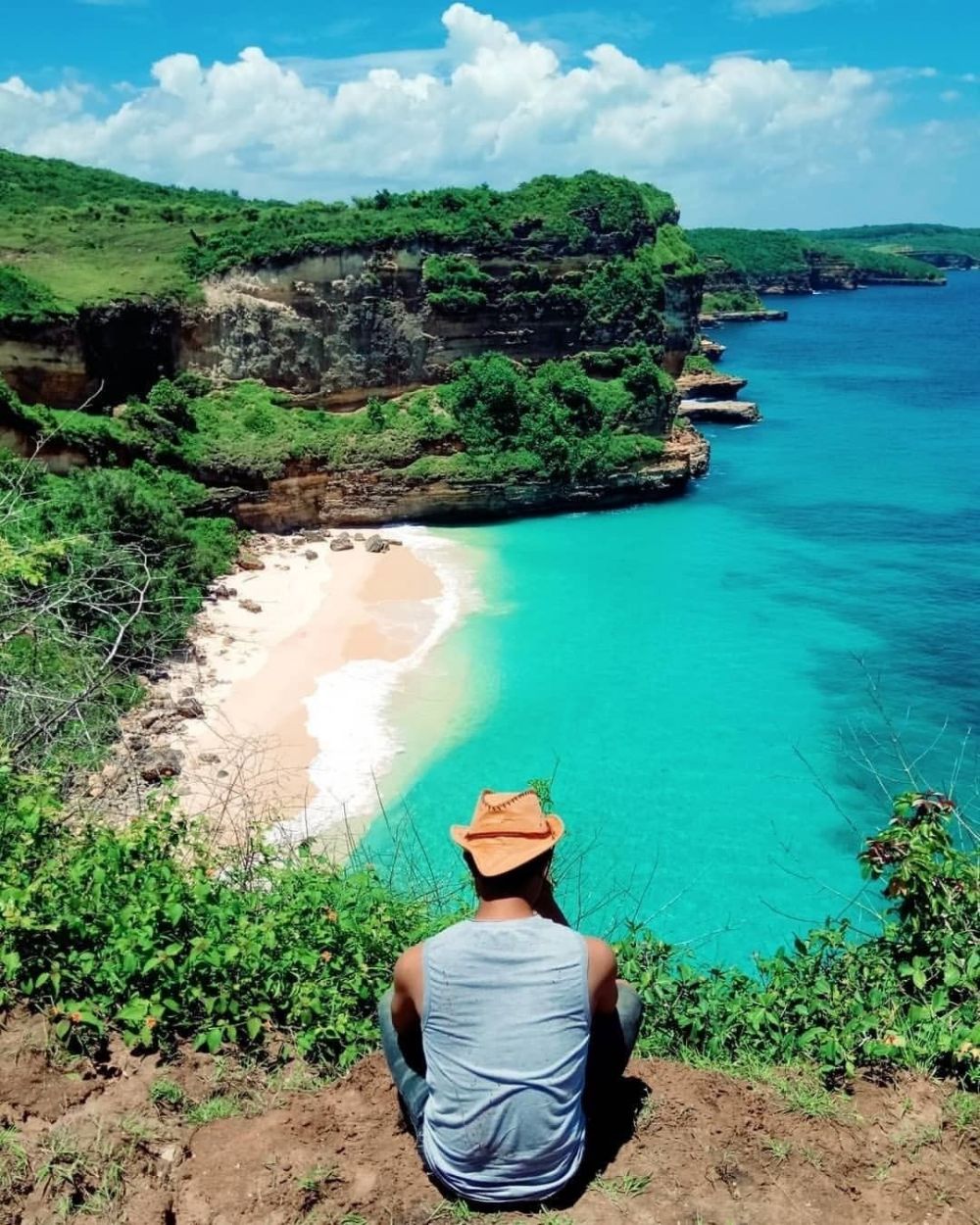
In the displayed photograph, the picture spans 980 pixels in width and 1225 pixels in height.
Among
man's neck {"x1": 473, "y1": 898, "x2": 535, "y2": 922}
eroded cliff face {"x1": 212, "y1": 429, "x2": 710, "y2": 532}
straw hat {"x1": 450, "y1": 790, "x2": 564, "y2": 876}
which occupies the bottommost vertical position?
eroded cliff face {"x1": 212, "y1": 429, "x2": 710, "y2": 532}

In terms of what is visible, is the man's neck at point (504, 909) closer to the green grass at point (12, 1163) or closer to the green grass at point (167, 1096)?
the green grass at point (167, 1096)

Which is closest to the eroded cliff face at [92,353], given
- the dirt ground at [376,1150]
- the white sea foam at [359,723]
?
the white sea foam at [359,723]

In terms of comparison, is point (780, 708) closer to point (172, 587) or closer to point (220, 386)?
point (172, 587)

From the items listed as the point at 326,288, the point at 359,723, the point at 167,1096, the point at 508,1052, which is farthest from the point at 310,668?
the point at 508,1052

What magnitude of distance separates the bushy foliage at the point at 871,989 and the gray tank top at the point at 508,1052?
2.02 meters

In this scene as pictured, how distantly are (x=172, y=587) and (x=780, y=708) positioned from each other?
16.2 metres

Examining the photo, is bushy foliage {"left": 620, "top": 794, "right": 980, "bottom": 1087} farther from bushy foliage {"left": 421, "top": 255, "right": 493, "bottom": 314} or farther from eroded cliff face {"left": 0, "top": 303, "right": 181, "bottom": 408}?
bushy foliage {"left": 421, "top": 255, "right": 493, "bottom": 314}

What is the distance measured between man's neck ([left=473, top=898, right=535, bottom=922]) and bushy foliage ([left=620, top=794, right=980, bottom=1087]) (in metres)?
2.31

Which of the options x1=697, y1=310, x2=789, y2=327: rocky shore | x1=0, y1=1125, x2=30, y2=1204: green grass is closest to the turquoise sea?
x1=0, y1=1125, x2=30, y2=1204: green grass

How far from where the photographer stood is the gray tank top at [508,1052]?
3713 mm

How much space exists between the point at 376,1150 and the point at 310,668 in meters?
20.8

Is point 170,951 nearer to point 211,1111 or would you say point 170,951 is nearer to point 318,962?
point 211,1111

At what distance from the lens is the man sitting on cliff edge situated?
372 cm

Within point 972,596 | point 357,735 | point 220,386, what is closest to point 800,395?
point 972,596
